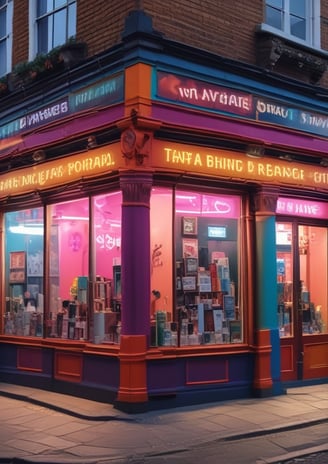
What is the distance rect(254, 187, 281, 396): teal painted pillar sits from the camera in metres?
9.60

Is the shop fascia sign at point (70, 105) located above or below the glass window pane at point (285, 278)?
above

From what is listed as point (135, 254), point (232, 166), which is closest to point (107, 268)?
point (135, 254)

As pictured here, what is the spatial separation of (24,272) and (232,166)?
4.15 m

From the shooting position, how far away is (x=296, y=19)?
1131cm

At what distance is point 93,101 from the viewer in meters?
9.39

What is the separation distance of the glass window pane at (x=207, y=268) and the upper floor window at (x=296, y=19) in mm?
3258

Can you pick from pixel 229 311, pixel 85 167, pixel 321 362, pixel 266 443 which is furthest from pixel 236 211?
pixel 266 443

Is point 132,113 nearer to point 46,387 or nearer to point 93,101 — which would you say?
point 93,101

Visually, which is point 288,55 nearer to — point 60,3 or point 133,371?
point 60,3

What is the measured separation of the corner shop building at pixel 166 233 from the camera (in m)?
8.72

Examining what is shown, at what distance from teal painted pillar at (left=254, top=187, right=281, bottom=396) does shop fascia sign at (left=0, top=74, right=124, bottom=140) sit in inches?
108

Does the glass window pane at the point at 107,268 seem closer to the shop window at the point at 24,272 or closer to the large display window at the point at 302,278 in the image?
the shop window at the point at 24,272

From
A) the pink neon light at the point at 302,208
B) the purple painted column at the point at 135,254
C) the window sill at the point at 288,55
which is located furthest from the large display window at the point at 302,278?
the purple painted column at the point at 135,254

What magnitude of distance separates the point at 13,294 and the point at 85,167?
10.4ft
